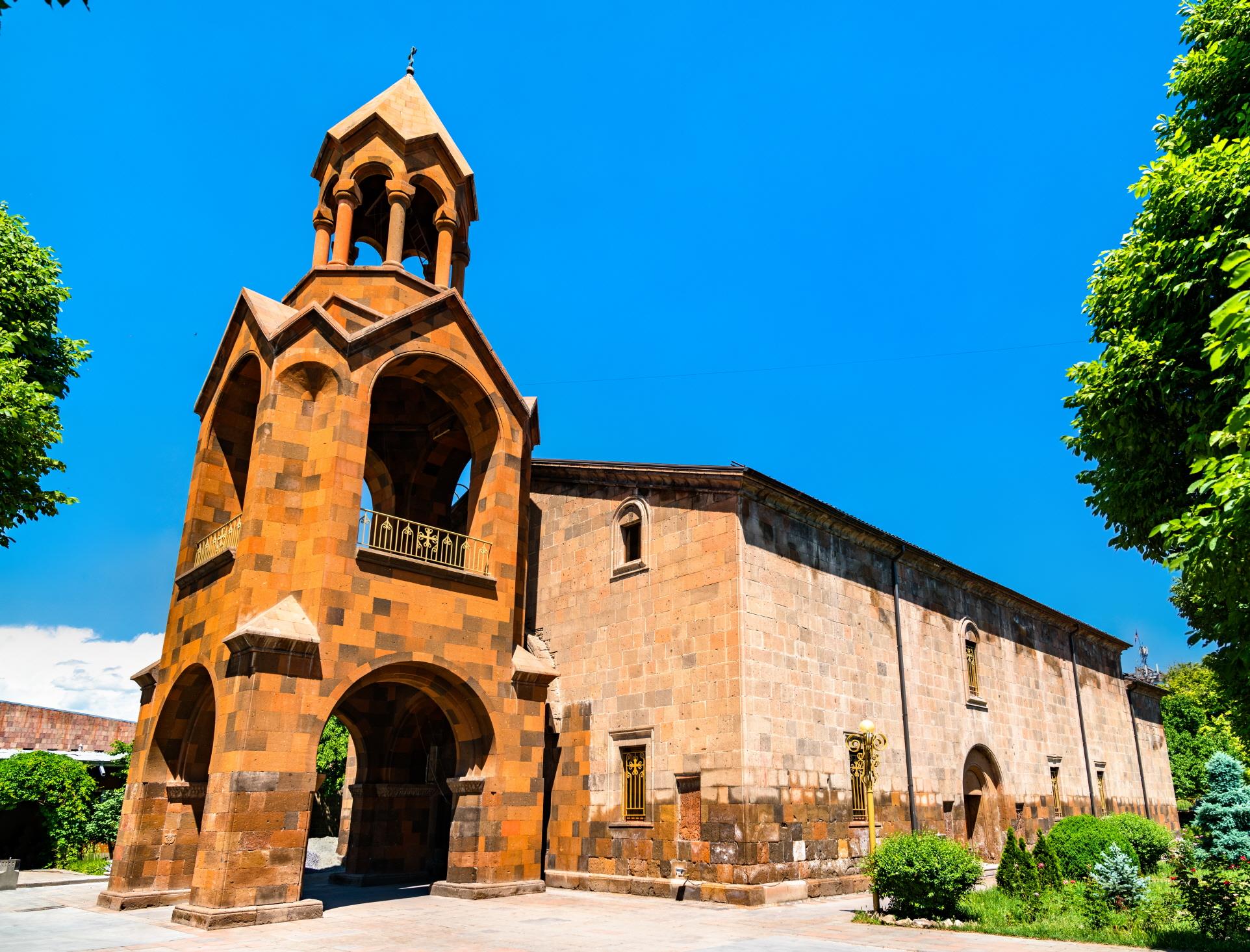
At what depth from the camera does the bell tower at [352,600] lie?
1393 centimetres

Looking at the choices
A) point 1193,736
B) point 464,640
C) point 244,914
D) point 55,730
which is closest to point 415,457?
point 464,640

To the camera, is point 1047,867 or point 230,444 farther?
point 230,444

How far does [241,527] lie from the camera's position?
15461mm

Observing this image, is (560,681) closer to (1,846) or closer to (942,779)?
(942,779)

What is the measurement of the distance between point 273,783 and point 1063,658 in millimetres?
27668

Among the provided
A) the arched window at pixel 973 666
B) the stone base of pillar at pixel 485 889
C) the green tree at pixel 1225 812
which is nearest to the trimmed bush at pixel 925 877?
the stone base of pillar at pixel 485 889

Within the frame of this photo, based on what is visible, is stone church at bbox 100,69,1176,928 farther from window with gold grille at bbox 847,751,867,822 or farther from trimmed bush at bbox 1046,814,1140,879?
trimmed bush at bbox 1046,814,1140,879

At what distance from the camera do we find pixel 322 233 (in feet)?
63.7

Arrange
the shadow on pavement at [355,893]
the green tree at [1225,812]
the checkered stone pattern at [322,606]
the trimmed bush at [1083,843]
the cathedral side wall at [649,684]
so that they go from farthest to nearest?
the green tree at [1225,812] → the trimmed bush at [1083,843] → the cathedral side wall at [649,684] → the shadow on pavement at [355,893] → the checkered stone pattern at [322,606]

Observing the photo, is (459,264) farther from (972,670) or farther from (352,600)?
(972,670)

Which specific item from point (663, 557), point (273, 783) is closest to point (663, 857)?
point (663, 557)

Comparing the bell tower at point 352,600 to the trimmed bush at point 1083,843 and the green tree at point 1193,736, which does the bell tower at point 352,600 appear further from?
the green tree at point 1193,736

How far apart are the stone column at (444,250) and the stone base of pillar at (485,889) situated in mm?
12377

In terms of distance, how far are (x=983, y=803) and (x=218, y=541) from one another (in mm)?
20987
